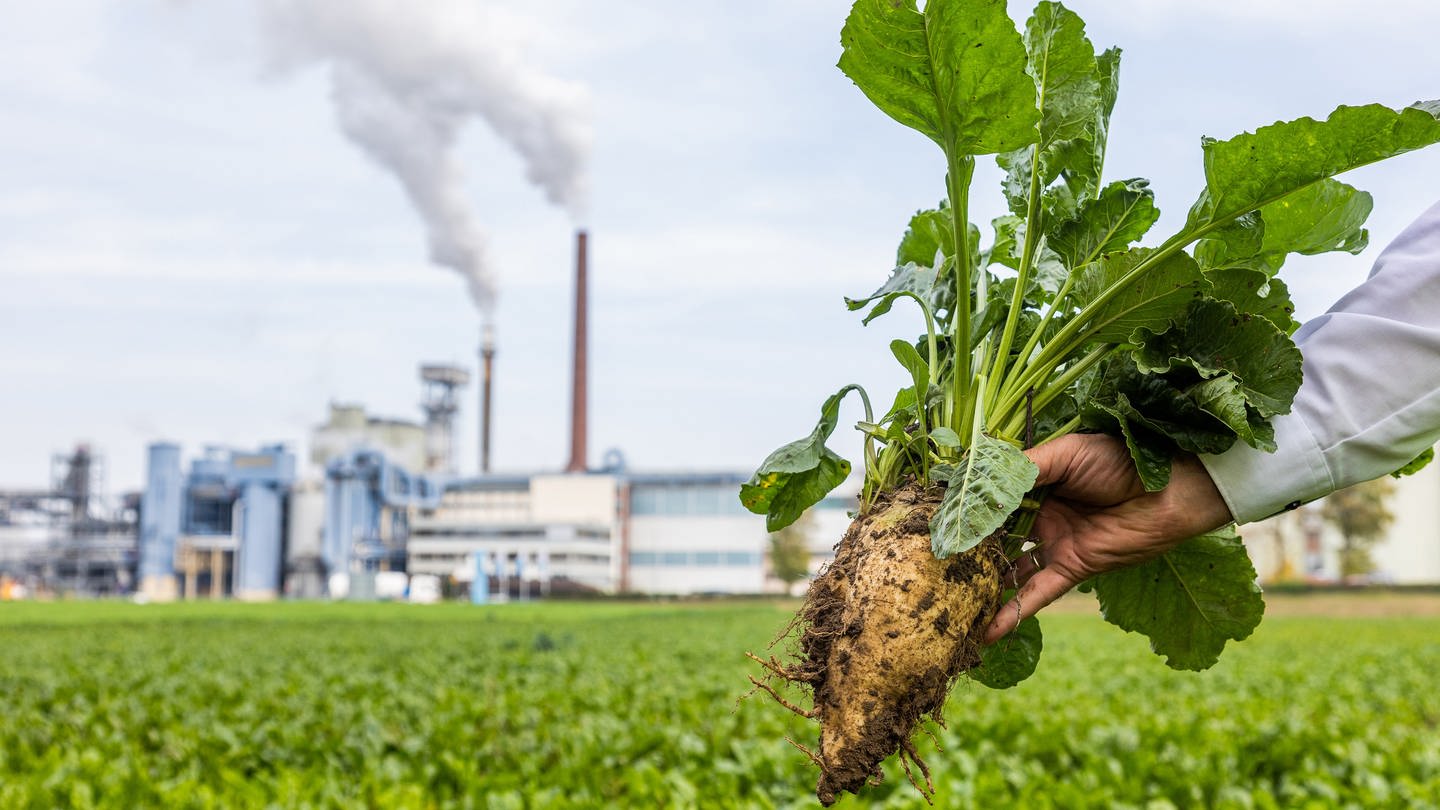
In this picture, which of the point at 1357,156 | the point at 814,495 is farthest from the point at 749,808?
the point at 1357,156

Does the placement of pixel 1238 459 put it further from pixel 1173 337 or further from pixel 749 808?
pixel 749 808

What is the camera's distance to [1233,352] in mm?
1548

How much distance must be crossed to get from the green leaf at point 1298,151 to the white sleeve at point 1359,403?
20 cm

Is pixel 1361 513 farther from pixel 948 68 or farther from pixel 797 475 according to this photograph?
pixel 948 68

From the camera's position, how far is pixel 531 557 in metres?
56.3

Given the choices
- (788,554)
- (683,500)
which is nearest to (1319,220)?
(788,554)

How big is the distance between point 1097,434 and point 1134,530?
154 mm

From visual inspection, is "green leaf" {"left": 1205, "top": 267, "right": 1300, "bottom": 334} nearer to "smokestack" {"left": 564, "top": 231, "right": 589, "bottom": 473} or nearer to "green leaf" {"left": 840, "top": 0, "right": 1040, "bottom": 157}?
"green leaf" {"left": 840, "top": 0, "right": 1040, "bottom": 157}

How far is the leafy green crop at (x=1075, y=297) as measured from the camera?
149 cm

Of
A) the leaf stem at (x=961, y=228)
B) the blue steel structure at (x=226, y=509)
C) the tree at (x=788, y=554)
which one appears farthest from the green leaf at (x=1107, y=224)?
the blue steel structure at (x=226, y=509)

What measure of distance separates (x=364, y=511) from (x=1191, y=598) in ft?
190

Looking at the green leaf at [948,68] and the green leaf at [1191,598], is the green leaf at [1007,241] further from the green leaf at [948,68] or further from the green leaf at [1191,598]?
the green leaf at [1191,598]

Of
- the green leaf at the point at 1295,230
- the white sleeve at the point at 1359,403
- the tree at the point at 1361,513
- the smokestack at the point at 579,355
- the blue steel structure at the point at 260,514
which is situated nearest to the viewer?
the white sleeve at the point at 1359,403

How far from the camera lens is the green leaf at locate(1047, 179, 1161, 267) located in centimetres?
174
